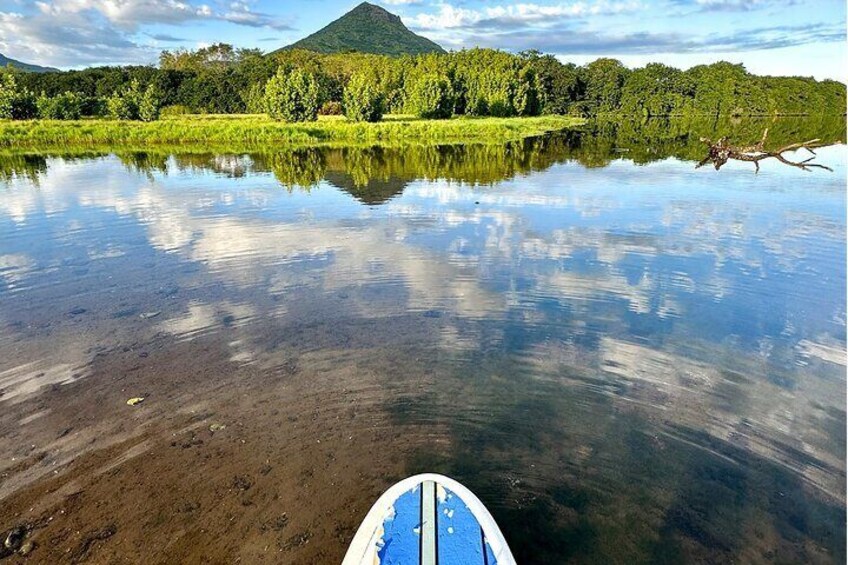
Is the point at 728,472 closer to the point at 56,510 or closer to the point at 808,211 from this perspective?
the point at 56,510

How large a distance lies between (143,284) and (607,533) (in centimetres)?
1317

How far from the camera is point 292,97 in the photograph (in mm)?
68375

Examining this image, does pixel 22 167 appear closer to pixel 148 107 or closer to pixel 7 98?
pixel 148 107

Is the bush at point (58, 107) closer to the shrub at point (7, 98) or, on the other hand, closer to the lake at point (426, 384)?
the shrub at point (7, 98)

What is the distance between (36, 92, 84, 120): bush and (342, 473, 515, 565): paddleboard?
271 ft

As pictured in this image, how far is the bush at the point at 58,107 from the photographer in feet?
217

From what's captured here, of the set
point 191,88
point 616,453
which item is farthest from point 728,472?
point 191,88

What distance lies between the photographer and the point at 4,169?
115ft

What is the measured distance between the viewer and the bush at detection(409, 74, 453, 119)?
268 ft

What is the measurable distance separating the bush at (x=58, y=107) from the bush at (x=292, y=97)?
91.6 feet

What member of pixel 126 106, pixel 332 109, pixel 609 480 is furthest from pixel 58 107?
pixel 609 480

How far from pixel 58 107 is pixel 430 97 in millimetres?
53338

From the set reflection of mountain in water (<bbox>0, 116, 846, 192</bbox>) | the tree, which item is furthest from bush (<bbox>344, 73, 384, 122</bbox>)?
the tree

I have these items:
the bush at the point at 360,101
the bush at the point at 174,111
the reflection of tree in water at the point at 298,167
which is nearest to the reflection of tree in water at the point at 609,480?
the reflection of tree in water at the point at 298,167
